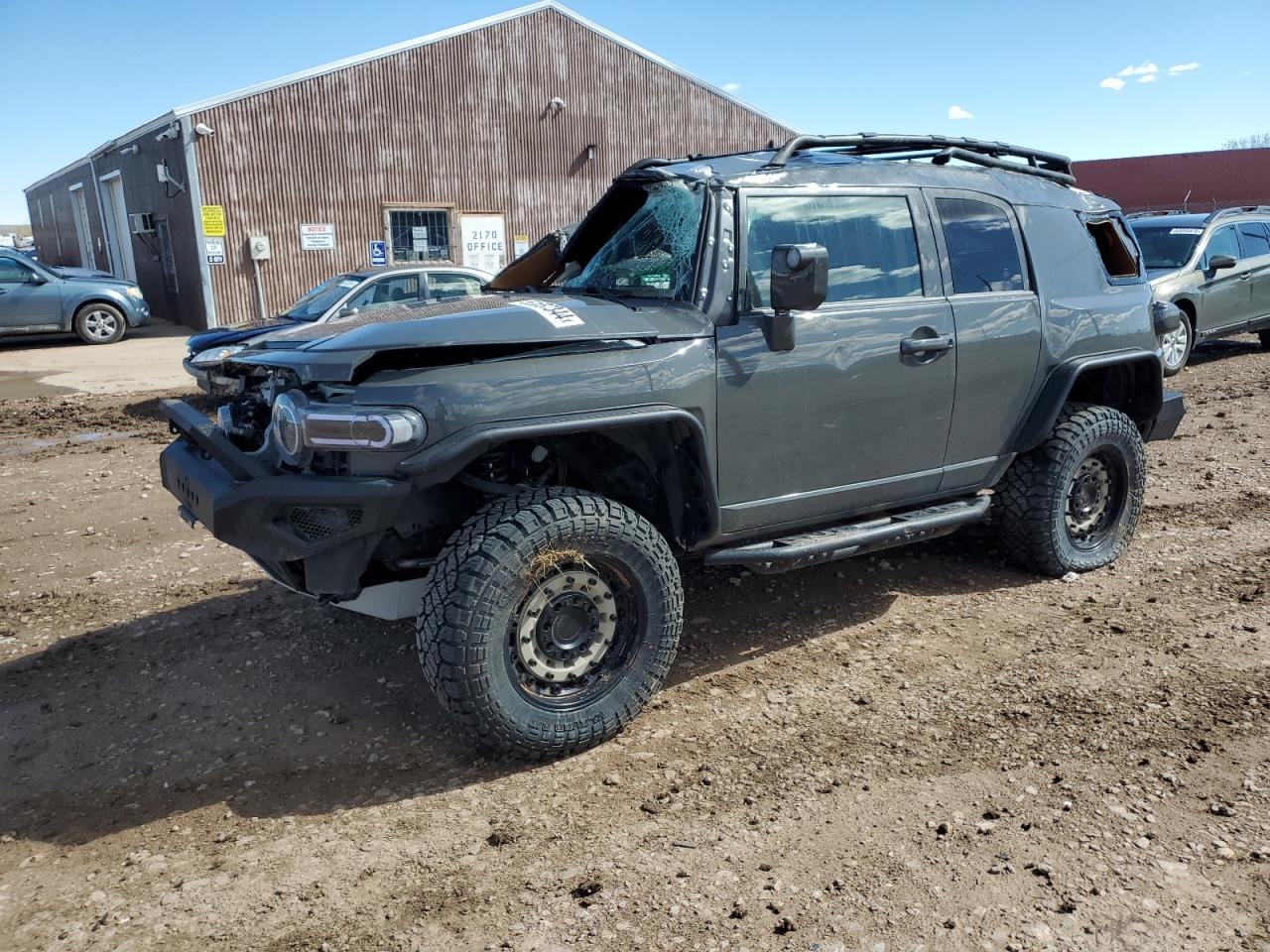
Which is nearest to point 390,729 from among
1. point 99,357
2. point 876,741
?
point 876,741

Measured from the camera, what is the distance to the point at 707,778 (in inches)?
130

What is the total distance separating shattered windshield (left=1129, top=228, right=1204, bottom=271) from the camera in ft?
37.4

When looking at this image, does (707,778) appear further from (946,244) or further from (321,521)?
(946,244)

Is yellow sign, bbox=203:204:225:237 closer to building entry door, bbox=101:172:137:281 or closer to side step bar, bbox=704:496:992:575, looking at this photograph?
building entry door, bbox=101:172:137:281

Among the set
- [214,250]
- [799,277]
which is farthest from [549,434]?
[214,250]

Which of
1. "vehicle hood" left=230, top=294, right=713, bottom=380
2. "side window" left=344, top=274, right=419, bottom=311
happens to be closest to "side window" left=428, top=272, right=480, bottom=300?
"side window" left=344, top=274, right=419, bottom=311

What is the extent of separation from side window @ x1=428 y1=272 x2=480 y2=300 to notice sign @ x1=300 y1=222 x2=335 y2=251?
9854 millimetres

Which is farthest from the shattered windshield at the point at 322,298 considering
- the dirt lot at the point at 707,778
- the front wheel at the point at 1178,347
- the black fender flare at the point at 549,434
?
the front wheel at the point at 1178,347

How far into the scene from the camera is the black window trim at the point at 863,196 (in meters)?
3.80

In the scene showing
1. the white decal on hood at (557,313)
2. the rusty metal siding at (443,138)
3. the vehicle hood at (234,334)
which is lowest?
the vehicle hood at (234,334)

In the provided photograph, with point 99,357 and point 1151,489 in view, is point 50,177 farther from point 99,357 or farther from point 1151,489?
point 1151,489

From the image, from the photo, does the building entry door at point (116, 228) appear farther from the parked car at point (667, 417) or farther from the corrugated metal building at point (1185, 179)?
the corrugated metal building at point (1185, 179)

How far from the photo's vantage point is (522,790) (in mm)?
3258

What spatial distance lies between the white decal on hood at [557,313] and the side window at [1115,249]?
3239 millimetres
